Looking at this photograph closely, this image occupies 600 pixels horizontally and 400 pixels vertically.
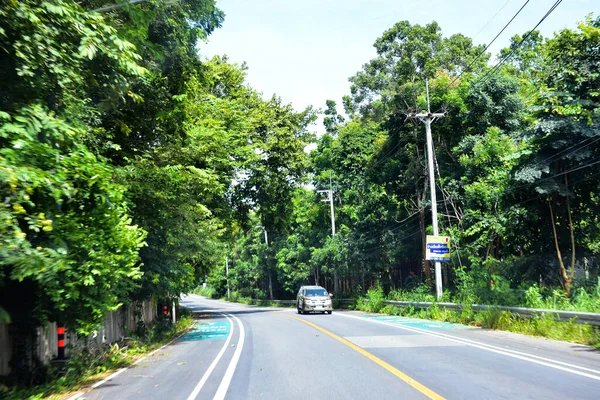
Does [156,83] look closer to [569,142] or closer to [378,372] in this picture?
[378,372]

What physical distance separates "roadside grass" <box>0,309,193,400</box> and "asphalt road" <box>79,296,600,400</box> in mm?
434

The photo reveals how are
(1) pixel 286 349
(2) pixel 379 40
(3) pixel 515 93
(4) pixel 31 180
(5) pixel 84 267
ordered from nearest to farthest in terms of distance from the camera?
1. (4) pixel 31 180
2. (5) pixel 84 267
3. (1) pixel 286 349
4. (3) pixel 515 93
5. (2) pixel 379 40

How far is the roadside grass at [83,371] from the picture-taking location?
8.29m

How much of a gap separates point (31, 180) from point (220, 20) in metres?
9.17

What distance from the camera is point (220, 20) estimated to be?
1377 centimetres

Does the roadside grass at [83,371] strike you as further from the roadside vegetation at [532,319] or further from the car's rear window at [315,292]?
the car's rear window at [315,292]

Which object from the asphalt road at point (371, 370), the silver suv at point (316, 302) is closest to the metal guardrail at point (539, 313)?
the asphalt road at point (371, 370)

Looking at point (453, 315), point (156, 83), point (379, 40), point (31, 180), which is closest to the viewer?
point (31, 180)

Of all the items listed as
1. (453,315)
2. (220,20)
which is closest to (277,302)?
(453,315)

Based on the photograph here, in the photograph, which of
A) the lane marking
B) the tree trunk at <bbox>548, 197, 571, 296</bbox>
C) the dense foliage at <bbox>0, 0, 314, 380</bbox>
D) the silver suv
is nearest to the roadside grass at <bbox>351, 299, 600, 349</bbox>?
the tree trunk at <bbox>548, 197, 571, 296</bbox>

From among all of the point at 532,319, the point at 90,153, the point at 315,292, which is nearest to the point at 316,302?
the point at 315,292

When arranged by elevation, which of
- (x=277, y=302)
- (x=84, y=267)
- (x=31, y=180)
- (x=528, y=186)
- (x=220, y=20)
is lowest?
(x=277, y=302)

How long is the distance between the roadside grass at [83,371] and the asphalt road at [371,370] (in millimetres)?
434

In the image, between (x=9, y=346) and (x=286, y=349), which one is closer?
(x=9, y=346)
